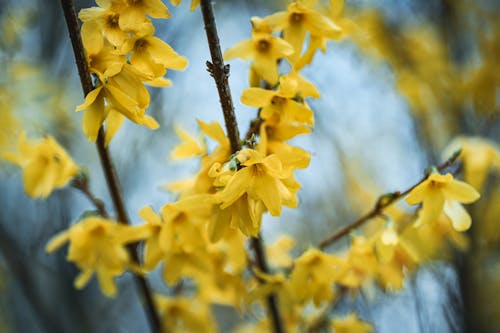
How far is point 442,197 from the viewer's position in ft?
4.50

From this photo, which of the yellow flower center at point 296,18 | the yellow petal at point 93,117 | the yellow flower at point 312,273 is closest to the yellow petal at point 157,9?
the yellow petal at point 93,117

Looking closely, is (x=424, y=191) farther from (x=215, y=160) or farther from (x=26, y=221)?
(x=26, y=221)

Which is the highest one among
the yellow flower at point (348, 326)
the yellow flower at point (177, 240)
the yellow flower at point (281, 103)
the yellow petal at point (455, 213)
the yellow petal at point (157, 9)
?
the yellow petal at point (157, 9)

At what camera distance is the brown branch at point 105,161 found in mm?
1146

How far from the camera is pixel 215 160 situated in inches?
50.4

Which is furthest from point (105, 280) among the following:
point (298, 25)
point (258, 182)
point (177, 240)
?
point (298, 25)

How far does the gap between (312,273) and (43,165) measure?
3.40ft

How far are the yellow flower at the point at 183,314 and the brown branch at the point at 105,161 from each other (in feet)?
0.49

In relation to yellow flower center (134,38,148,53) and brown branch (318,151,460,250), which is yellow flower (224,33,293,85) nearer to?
yellow flower center (134,38,148,53)

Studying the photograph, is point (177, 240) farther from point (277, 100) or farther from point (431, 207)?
point (431, 207)

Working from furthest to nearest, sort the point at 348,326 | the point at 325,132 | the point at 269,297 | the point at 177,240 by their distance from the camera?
the point at 325,132
the point at 348,326
the point at 269,297
the point at 177,240

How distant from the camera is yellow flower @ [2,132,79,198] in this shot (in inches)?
63.5

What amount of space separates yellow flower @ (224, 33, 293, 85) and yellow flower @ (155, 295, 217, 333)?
1.01m

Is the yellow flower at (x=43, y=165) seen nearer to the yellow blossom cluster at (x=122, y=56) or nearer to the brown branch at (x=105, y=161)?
the brown branch at (x=105, y=161)
